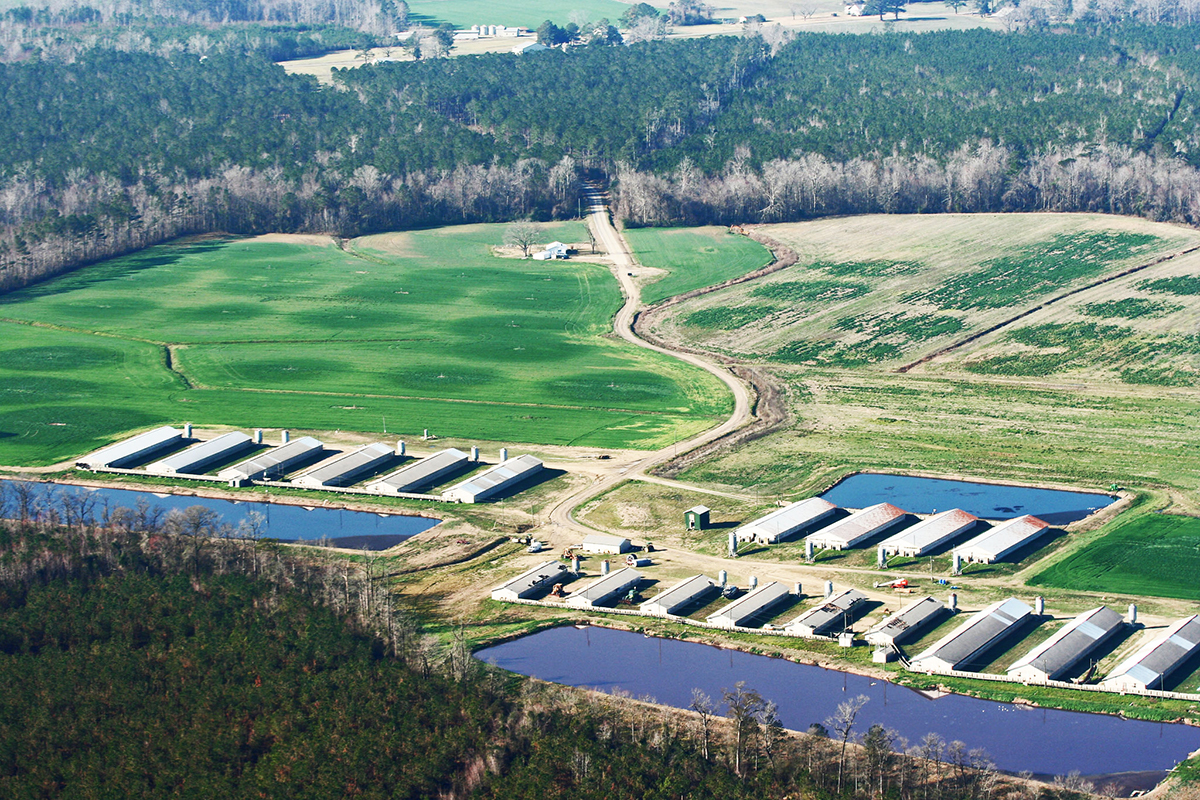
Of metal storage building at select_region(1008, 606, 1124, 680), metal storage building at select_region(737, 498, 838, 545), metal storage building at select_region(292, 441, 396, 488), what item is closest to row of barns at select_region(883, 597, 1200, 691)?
metal storage building at select_region(1008, 606, 1124, 680)

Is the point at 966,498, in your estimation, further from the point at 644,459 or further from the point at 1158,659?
the point at 1158,659

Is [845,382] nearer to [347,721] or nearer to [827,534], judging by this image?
[827,534]

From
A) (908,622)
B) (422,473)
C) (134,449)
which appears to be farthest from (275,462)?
(908,622)

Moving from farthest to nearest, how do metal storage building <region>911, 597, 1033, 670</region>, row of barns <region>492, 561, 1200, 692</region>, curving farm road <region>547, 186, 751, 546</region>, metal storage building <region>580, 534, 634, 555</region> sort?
curving farm road <region>547, 186, 751, 546</region> → metal storage building <region>580, 534, 634, 555</region> → metal storage building <region>911, 597, 1033, 670</region> → row of barns <region>492, 561, 1200, 692</region>

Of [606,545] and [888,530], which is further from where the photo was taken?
[888,530]

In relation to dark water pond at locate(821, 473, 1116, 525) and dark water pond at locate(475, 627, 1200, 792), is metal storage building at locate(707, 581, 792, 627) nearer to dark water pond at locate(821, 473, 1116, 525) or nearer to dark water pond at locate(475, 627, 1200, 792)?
dark water pond at locate(475, 627, 1200, 792)

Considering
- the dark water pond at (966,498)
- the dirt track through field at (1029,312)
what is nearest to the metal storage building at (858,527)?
the dark water pond at (966,498)
